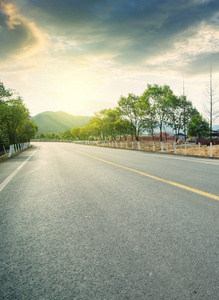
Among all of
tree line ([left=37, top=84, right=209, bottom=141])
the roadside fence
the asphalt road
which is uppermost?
tree line ([left=37, top=84, right=209, bottom=141])

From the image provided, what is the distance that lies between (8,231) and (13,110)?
2737 centimetres

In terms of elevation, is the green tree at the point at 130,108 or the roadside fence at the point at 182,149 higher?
the green tree at the point at 130,108

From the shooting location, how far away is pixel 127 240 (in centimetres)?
247

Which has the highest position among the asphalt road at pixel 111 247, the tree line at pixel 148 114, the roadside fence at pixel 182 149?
the tree line at pixel 148 114

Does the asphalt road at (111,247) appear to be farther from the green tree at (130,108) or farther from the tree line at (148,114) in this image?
the green tree at (130,108)

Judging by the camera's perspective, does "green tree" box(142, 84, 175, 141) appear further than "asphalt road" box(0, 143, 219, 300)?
Yes

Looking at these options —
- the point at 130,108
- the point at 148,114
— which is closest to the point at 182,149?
the point at 148,114

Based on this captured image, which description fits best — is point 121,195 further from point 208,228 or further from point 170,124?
point 170,124

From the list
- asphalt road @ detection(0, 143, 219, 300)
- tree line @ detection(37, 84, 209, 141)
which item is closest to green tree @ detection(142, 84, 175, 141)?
tree line @ detection(37, 84, 209, 141)

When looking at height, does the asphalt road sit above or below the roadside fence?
above

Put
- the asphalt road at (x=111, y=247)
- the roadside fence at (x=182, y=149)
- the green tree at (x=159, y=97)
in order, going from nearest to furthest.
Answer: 1. the asphalt road at (x=111, y=247)
2. the roadside fence at (x=182, y=149)
3. the green tree at (x=159, y=97)

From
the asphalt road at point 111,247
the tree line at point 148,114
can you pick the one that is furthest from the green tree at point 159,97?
the asphalt road at point 111,247

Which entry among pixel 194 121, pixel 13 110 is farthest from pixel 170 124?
pixel 194 121

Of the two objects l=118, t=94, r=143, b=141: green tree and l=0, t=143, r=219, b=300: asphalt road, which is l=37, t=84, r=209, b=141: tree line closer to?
l=118, t=94, r=143, b=141: green tree
